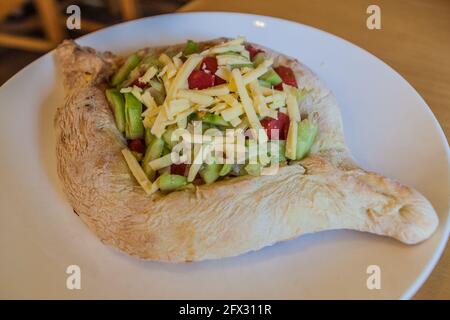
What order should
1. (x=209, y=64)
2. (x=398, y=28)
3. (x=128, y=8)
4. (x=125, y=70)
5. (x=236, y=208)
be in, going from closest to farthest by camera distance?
(x=236, y=208), (x=209, y=64), (x=125, y=70), (x=398, y=28), (x=128, y=8)

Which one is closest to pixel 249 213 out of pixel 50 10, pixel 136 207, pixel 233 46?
pixel 136 207

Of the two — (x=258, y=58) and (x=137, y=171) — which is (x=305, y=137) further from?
(x=137, y=171)

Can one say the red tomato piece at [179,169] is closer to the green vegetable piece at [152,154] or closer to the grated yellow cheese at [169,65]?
the green vegetable piece at [152,154]


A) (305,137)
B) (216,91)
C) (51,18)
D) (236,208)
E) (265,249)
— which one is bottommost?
(265,249)

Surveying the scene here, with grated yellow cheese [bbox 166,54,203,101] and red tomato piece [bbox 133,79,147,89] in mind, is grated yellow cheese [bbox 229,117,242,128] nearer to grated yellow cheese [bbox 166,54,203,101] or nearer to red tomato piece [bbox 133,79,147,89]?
grated yellow cheese [bbox 166,54,203,101]

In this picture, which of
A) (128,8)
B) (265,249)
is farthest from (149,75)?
(128,8)

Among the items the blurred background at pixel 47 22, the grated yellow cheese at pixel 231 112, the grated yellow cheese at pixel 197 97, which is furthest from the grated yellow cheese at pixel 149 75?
the blurred background at pixel 47 22
